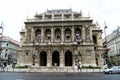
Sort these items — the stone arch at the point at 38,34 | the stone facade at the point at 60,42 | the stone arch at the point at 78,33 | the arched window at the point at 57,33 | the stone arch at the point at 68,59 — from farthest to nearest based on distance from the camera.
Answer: the stone arch at the point at 38,34
the arched window at the point at 57,33
the stone arch at the point at 78,33
the stone arch at the point at 68,59
the stone facade at the point at 60,42

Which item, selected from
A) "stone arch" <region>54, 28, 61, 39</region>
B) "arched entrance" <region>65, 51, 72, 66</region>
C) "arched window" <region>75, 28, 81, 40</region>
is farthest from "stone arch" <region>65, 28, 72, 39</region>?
"arched entrance" <region>65, 51, 72, 66</region>

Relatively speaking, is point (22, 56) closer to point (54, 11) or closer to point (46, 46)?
point (46, 46)

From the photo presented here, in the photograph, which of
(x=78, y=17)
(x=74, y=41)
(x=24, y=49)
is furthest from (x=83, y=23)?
(x=24, y=49)

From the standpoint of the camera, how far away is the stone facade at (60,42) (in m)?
53.7

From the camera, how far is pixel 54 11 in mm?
65250

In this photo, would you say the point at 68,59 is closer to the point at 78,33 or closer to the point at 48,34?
the point at 78,33

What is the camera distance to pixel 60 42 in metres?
55.4

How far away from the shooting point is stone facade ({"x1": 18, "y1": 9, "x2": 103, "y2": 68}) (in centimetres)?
5369

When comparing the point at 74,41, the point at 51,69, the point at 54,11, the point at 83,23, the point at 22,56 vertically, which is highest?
the point at 54,11

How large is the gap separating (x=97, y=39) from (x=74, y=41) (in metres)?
10.4

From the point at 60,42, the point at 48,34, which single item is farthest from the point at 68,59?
the point at 48,34

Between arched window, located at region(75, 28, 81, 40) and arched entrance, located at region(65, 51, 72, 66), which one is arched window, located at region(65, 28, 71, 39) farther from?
arched entrance, located at region(65, 51, 72, 66)

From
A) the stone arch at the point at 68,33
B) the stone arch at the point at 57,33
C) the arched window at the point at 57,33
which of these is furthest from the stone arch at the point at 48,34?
the stone arch at the point at 68,33

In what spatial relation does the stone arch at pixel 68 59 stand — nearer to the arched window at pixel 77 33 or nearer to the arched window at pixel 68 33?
the arched window at pixel 68 33
